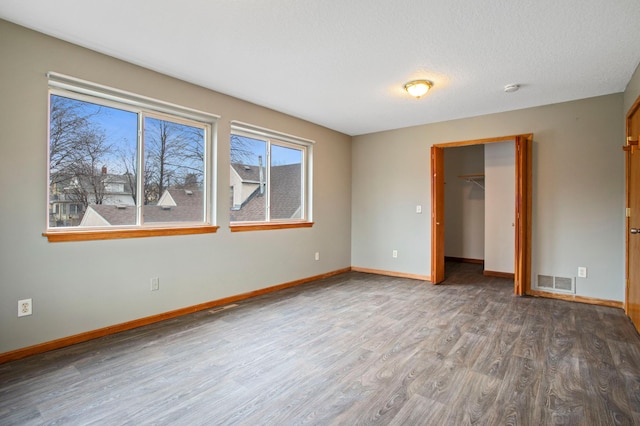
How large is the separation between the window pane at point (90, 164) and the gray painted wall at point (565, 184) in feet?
11.1

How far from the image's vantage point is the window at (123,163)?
8.77ft

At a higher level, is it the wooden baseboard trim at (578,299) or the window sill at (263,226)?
the window sill at (263,226)

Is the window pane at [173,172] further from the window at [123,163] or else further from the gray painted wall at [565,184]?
the gray painted wall at [565,184]

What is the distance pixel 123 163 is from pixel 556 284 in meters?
5.19

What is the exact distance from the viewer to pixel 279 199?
4684 mm

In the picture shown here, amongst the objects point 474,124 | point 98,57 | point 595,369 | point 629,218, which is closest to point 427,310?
point 595,369

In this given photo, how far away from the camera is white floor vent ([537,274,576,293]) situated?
13.0 feet

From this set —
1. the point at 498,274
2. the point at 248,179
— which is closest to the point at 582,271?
the point at 498,274

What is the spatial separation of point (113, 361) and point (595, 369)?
11.3 feet

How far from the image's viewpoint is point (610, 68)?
9.96 ft

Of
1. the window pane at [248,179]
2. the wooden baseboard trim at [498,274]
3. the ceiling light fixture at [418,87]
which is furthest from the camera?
the wooden baseboard trim at [498,274]

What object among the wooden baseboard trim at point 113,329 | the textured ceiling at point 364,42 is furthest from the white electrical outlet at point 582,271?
the wooden baseboard trim at point 113,329

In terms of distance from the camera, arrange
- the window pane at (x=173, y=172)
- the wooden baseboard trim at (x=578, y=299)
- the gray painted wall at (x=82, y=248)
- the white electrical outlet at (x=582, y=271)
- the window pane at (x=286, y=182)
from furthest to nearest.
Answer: the window pane at (x=286, y=182) → the white electrical outlet at (x=582, y=271) → the wooden baseboard trim at (x=578, y=299) → the window pane at (x=173, y=172) → the gray painted wall at (x=82, y=248)

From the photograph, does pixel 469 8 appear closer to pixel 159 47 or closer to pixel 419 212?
pixel 159 47
